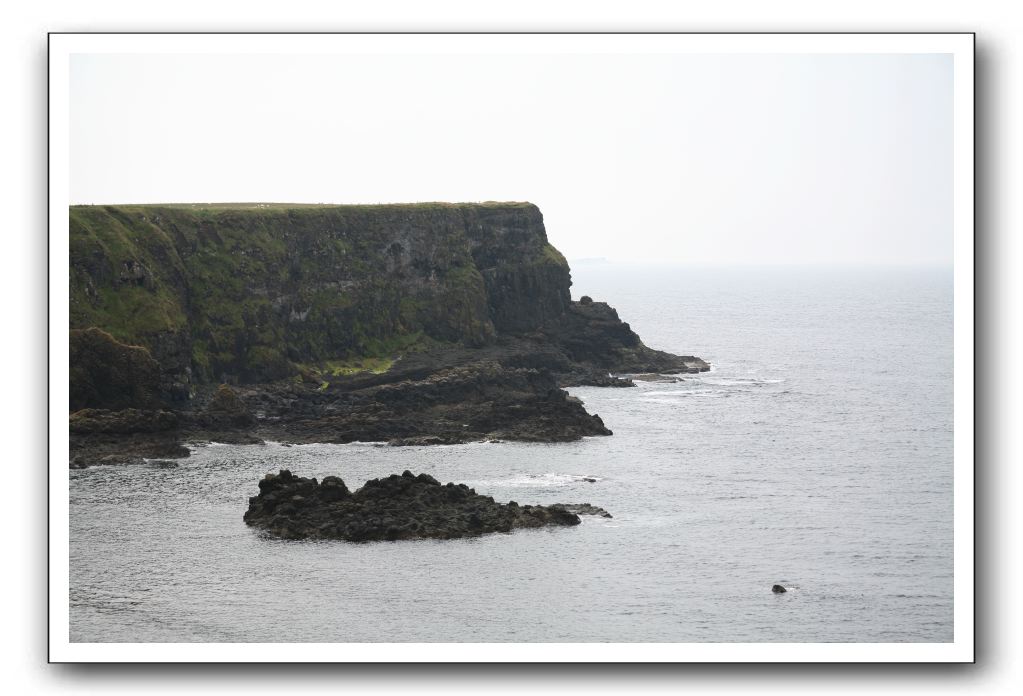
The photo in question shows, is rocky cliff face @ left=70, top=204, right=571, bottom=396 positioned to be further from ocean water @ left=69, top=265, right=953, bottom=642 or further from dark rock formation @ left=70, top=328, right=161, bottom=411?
ocean water @ left=69, top=265, right=953, bottom=642

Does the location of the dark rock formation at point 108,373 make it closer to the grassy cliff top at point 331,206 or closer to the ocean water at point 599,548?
the ocean water at point 599,548

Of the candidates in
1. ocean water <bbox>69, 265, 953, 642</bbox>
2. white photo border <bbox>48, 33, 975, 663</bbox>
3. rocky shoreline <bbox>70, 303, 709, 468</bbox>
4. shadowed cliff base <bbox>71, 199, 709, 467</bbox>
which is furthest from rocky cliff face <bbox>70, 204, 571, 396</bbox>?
white photo border <bbox>48, 33, 975, 663</bbox>

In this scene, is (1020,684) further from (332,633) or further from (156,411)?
(156,411)

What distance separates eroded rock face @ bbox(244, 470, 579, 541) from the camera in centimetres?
5122

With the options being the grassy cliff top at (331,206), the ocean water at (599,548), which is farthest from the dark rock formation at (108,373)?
the grassy cliff top at (331,206)

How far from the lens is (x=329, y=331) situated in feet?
285

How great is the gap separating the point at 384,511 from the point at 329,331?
35.8 meters

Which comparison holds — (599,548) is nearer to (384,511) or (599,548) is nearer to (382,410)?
(384,511)

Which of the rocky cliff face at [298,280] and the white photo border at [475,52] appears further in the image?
the rocky cliff face at [298,280]

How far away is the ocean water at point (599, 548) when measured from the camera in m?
40.2

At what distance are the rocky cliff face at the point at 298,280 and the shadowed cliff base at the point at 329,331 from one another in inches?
3.7

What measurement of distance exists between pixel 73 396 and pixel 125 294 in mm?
10085

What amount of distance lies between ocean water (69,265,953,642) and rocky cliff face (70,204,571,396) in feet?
44.1

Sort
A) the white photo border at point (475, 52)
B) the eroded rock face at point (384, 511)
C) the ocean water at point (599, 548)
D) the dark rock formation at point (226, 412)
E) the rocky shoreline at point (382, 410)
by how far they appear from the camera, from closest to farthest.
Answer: the white photo border at point (475, 52), the ocean water at point (599, 548), the eroded rock face at point (384, 511), the rocky shoreline at point (382, 410), the dark rock formation at point (226, 412)
